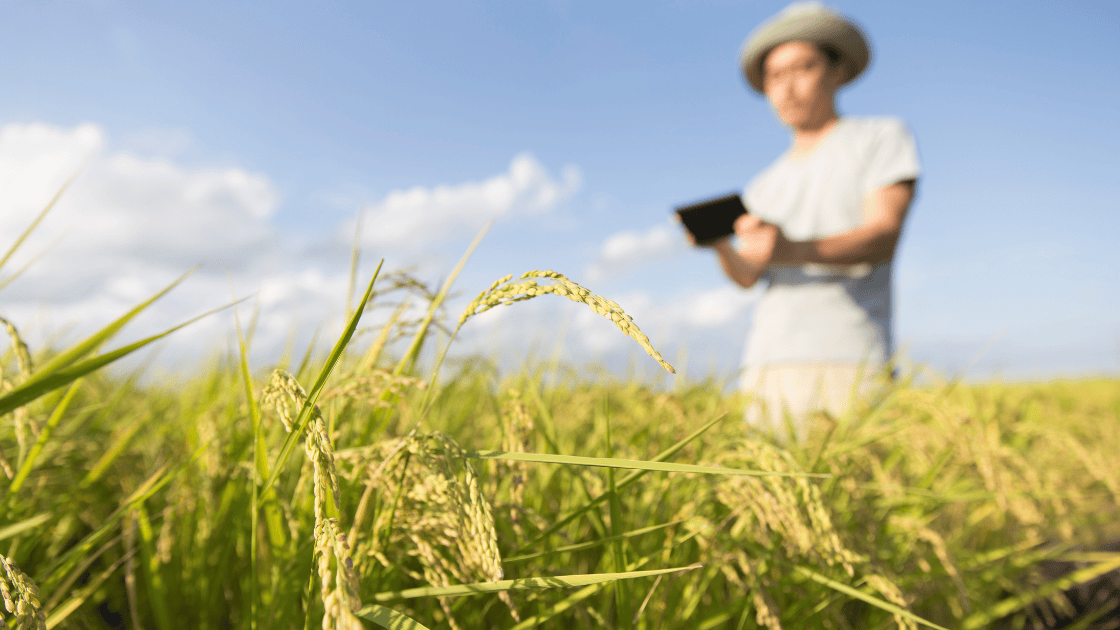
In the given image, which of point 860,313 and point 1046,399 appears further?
point 1046,399

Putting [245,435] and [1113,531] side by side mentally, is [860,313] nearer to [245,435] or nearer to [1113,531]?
[1113,531]

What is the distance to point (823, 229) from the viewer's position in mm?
3418

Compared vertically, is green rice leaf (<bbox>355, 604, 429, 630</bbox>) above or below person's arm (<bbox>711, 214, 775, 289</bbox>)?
below

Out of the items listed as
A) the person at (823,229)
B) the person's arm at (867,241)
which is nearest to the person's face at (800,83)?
the person at (823,229)

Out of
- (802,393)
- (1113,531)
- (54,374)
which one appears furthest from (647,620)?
(1113,531)

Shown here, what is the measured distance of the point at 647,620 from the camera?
50.5 inches

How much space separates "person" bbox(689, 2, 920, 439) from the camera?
304cm

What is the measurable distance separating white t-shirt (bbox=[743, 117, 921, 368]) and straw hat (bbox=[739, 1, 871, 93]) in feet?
1.48

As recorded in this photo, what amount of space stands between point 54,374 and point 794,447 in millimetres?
1977

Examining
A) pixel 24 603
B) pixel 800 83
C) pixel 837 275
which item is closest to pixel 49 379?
pixel 24 603

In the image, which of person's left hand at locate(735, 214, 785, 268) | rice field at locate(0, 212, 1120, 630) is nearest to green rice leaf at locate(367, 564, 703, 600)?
rice field at locate(0, 212, 1120, 630)

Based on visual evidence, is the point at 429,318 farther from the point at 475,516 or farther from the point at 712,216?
the point at 712,216

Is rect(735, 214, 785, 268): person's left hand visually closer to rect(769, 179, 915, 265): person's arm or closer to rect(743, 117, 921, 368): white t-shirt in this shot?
rect(769, 179, 915, 265): person's arm

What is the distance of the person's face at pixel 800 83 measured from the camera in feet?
11.2
